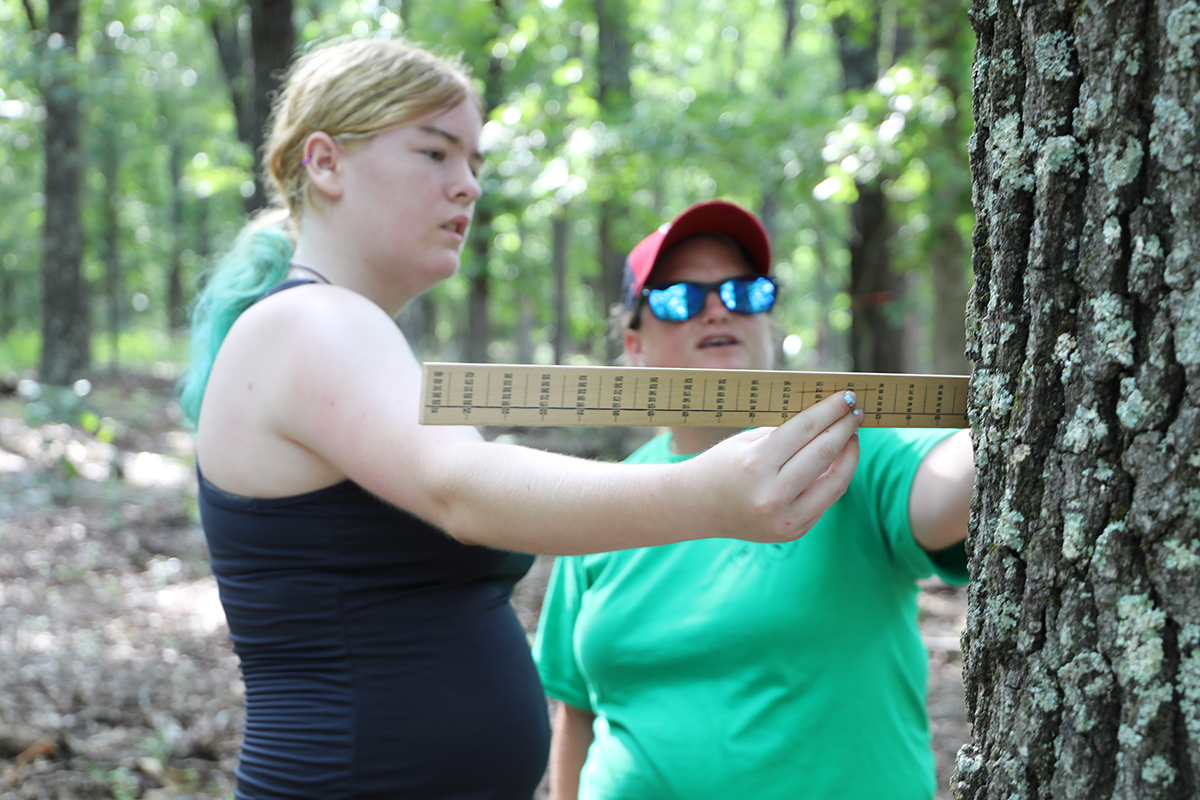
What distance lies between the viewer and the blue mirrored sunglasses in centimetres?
209

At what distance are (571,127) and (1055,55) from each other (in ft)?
26.2

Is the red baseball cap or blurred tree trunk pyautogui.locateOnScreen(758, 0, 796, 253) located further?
blurred tree trunk pyautogui.locateOnScreen(758, 0, 796, 253)

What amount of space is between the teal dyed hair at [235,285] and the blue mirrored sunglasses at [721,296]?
0.86 meters

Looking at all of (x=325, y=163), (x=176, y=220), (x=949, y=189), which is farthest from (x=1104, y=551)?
(x=176, y=220)

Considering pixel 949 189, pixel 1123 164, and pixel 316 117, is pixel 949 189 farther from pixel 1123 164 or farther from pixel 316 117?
pixel 1123 164

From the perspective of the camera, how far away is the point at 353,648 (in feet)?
5.33

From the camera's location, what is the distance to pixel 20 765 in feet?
11.2

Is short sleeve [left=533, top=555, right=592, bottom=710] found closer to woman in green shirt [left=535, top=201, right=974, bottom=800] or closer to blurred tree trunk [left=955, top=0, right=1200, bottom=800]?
woman in green shirt [left=535, top=201, right=974, bottom=800]

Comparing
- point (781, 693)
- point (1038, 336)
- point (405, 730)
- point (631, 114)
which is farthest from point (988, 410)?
point (631, 114)

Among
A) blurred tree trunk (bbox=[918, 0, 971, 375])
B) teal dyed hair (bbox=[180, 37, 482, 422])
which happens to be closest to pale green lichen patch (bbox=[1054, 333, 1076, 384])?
teal dyed hair (bbox=[180, 37, 482, 422])

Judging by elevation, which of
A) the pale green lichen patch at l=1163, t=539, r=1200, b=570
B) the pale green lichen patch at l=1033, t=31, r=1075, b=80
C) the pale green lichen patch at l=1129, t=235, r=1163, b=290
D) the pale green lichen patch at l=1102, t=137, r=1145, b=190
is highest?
the pale green lichen patch at l=1033, t=31, r=1075, b=80

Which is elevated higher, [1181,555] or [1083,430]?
[1083,430]

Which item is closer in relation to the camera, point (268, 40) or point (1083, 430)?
point (1083, 430)

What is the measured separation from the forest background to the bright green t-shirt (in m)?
0.89
